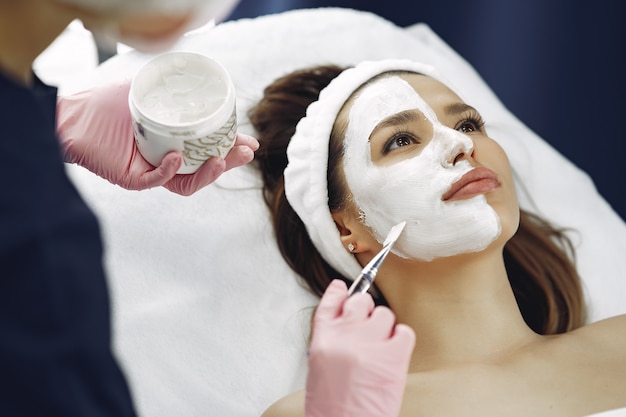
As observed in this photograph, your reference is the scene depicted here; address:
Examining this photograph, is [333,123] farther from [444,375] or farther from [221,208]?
[444,375]

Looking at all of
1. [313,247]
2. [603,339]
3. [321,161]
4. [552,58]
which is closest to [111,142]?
[321,161]

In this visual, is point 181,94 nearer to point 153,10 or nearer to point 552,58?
point 153,10

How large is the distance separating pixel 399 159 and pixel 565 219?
0.74 metres

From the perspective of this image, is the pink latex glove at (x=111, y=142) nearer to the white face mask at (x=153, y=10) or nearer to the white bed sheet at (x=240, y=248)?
the white bed sheet at (x=240, y=248)

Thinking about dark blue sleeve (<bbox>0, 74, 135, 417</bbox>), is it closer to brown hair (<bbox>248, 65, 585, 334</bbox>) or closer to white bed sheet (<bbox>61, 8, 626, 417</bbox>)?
white bed sheet (<bbox>61, 8, 626, 417</bbox>)

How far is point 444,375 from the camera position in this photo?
1.64 metres

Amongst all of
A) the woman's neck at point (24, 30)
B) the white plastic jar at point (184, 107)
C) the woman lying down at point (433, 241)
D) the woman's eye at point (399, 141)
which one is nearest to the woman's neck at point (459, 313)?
the woman lying down at point (433, 241)

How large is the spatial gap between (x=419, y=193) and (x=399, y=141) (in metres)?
0.14

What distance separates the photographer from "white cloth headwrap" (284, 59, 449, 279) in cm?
174

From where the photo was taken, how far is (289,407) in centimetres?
158

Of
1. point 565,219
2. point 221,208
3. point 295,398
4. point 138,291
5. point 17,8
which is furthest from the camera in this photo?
point 565,219

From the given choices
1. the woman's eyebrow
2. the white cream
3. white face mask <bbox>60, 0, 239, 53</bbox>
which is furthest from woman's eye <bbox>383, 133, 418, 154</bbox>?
white face mask <bbox>60, 0, 239, 53</bbox>

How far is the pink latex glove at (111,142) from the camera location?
1.59 m

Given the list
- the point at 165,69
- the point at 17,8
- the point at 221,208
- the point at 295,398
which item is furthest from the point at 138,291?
the point at 17,8
